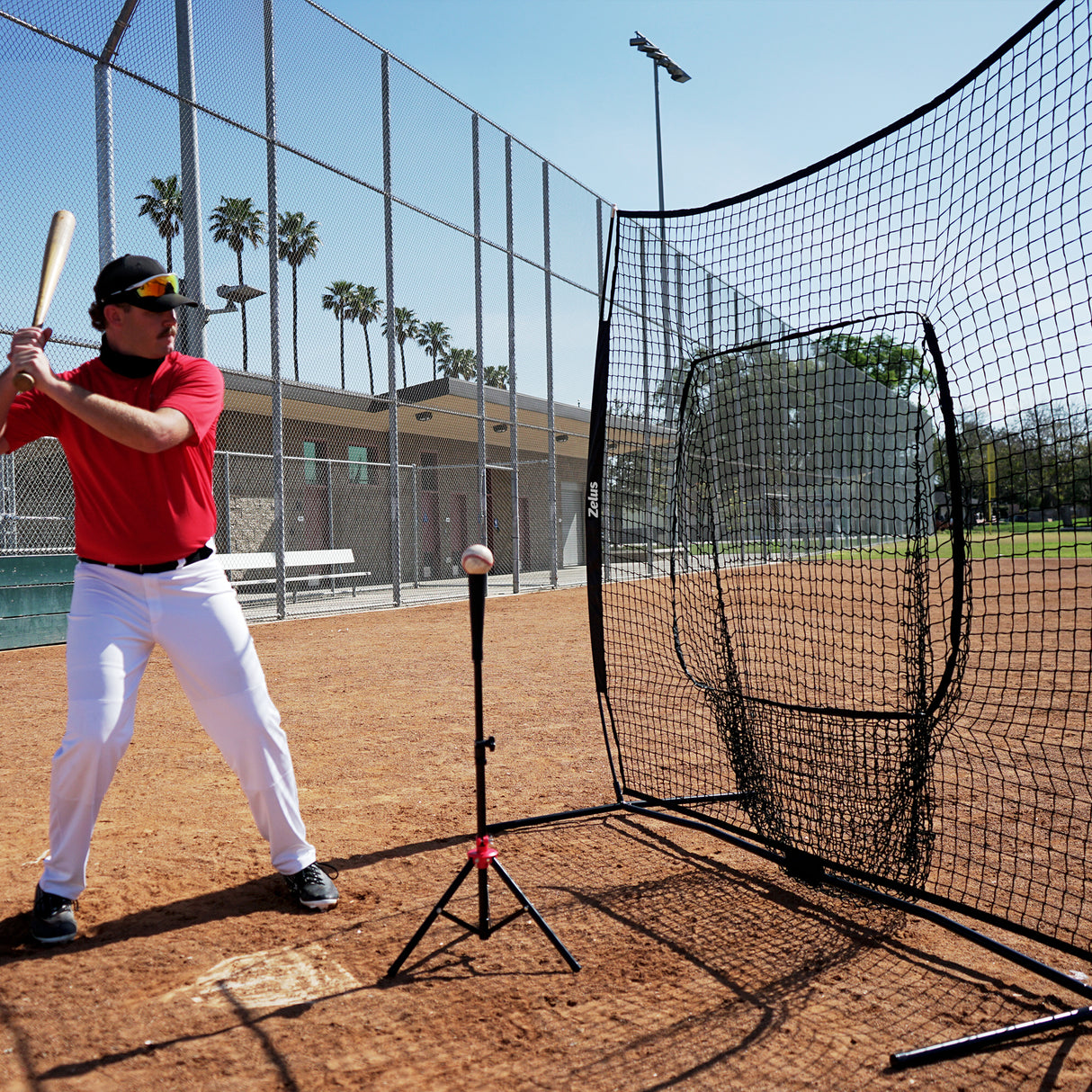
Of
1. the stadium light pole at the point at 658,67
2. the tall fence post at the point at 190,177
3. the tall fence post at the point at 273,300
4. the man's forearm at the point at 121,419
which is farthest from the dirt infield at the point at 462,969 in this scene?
the stadium light pole at the point at 658,67

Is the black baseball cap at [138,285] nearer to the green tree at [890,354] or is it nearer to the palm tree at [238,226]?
the green tree at [890,354]

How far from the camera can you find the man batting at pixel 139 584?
2994 millimetres

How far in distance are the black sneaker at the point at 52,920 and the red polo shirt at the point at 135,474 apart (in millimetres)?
1115

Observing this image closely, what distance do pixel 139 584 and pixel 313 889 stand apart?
122cm

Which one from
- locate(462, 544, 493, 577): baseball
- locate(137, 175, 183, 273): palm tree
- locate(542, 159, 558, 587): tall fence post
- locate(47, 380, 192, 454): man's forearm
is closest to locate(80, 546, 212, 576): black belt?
locate(47, 380, 192, 454): man's forearm

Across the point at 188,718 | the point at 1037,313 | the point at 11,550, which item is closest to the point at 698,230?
the point at 1037,313

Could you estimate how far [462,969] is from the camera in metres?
2.85

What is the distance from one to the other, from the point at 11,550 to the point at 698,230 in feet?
30.9

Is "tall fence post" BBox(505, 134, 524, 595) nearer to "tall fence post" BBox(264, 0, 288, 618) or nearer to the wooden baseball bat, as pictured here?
"tall fence post" BBox(264, 0, 288, 618)

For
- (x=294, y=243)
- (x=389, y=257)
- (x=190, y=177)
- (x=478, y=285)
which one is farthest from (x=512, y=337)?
(x=190, y=177)

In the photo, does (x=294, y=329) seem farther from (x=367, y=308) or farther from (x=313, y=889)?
(x=313, y=889)

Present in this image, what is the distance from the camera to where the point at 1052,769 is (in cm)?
507

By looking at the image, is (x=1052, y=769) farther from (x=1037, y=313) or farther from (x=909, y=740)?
(x=1037, y=313)

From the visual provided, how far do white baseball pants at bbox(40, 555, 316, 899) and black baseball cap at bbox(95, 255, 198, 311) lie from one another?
902mm
